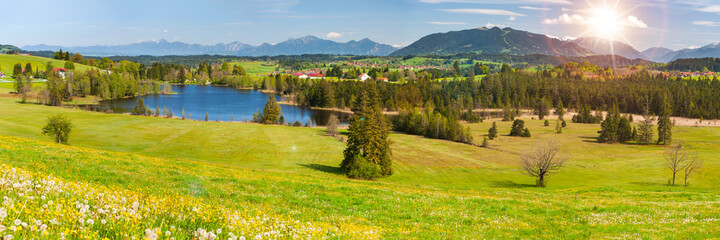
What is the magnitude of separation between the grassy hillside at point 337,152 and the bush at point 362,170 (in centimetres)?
351

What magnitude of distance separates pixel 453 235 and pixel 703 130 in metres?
196

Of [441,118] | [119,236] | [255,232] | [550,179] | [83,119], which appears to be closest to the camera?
[119,236]

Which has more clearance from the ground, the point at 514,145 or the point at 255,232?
the point at 255,232

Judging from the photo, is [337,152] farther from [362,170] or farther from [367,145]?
[362,170]

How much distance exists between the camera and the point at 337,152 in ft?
288

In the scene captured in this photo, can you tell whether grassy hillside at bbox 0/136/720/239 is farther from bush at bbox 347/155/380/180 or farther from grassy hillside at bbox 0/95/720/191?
bush at bbox 347/155/380/180

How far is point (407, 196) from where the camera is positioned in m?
25.8

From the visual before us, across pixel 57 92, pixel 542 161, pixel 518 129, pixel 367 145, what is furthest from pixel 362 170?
pixel 57 92

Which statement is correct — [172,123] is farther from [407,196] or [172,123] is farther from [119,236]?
[119,236]

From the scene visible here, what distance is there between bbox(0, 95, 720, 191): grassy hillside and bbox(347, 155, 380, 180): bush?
3.51m

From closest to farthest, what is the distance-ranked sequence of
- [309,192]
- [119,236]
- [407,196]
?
[119,236] < [309,192] < [407,196]

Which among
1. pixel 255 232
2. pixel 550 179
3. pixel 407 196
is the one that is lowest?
pixel 550 179

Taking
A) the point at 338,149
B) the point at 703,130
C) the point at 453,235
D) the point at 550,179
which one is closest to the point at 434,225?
the point at 453,235

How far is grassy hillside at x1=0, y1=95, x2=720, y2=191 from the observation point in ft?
219
